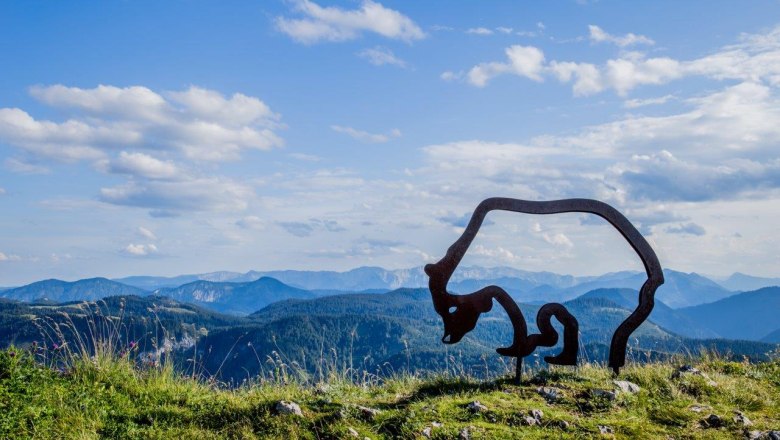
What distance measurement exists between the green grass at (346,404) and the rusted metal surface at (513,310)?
19.7 inches

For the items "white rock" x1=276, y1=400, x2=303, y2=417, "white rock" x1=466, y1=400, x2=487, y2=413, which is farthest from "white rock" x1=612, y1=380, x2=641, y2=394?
"white rock" x1=276, y1=400, x2=303, y2=417

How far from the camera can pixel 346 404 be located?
783 cm

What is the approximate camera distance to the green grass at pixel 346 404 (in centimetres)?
712

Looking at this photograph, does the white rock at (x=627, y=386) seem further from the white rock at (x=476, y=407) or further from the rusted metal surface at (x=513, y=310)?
the white rock at (x=476, y=407)

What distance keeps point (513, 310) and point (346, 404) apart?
13.3 feet

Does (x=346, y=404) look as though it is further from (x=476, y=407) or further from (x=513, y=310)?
(x=513, y=310)

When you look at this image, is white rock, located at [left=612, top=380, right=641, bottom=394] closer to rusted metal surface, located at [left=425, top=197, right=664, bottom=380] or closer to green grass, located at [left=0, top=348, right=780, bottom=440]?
green grass, located at [left=0, top=348, right=780, bottom=440]

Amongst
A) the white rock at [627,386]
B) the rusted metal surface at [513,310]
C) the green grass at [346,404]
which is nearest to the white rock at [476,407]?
the green grass at [346,404]

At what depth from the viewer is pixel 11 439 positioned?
6.93m

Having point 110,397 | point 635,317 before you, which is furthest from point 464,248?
point 110,397

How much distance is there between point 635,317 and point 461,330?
337 cm

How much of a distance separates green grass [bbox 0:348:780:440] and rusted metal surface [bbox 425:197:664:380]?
501 millimetres

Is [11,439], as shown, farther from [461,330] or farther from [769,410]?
[769,410]

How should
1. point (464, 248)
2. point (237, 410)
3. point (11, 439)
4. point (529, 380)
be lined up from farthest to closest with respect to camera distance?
point (464, 248)
point (529, 380)
point (237, 410)
point (11, 439)
